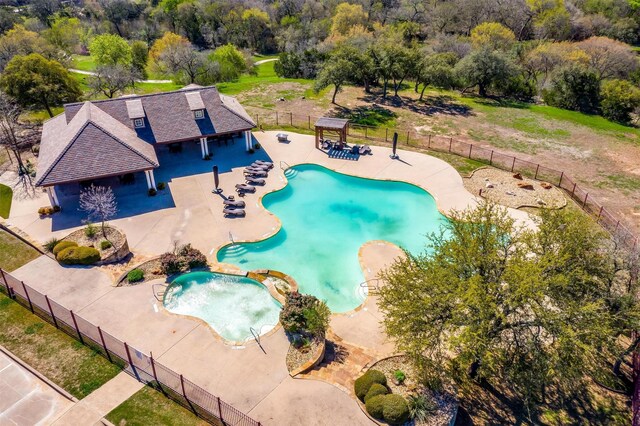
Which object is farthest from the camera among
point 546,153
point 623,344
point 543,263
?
point 546,153

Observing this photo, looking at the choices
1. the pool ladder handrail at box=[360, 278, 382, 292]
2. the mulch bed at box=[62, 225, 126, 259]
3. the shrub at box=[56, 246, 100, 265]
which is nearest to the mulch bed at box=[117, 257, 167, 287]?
the mulch bed at box=[62, 225, 126, 259]

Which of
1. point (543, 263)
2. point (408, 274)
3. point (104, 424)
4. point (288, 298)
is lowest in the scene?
point (104, 424)

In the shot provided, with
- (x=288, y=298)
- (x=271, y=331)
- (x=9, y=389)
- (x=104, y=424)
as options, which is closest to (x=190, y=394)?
(x=104, y=424)

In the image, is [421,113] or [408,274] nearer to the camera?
[408,274]

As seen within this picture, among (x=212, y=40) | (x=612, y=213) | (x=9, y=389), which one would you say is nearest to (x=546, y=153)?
(x=612, y=213)

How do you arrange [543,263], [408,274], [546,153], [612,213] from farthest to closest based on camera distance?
1. [546,153]
2. [612,213]
3. [408,274]
4. [543,263]

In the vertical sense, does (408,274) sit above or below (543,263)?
below

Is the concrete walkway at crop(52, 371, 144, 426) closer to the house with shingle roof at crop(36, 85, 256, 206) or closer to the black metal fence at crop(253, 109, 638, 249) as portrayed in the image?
the house with shingle roof at crop(36, 85, 256, 206)

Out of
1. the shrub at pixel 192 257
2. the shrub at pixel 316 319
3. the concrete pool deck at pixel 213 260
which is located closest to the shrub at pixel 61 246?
the concrete pool deck at pixel 213 260

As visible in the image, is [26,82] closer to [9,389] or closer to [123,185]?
[123,185]
